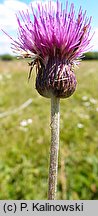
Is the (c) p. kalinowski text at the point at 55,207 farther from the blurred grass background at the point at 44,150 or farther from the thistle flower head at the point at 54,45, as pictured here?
the blurred grass background at the point at 44,150

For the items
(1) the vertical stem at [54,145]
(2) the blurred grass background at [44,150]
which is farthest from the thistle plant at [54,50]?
(2) the blurred grass background at [44,150]

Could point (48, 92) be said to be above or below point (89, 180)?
above

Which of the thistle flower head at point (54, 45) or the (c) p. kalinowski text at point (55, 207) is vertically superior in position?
the thistle flower head at point (54, 45)

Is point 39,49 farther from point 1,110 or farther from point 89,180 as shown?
point 1,110

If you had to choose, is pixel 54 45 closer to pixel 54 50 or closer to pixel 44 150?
pixel 54 50

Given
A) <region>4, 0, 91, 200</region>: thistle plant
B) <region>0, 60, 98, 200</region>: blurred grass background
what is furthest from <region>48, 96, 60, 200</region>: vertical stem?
<region>0, 60, 98, 200</region>: blurred grass background

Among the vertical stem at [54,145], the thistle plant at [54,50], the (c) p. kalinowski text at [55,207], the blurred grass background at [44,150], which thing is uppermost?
the thistle plant at [54,50]

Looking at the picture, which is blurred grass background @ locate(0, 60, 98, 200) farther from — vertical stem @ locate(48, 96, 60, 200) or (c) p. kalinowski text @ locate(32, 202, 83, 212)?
vertical stem @ locate(48, 96, 60, 200)

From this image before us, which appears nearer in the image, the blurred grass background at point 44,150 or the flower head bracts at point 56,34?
the flower head bracts at point 56,34

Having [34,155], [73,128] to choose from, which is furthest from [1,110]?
[34,155]
